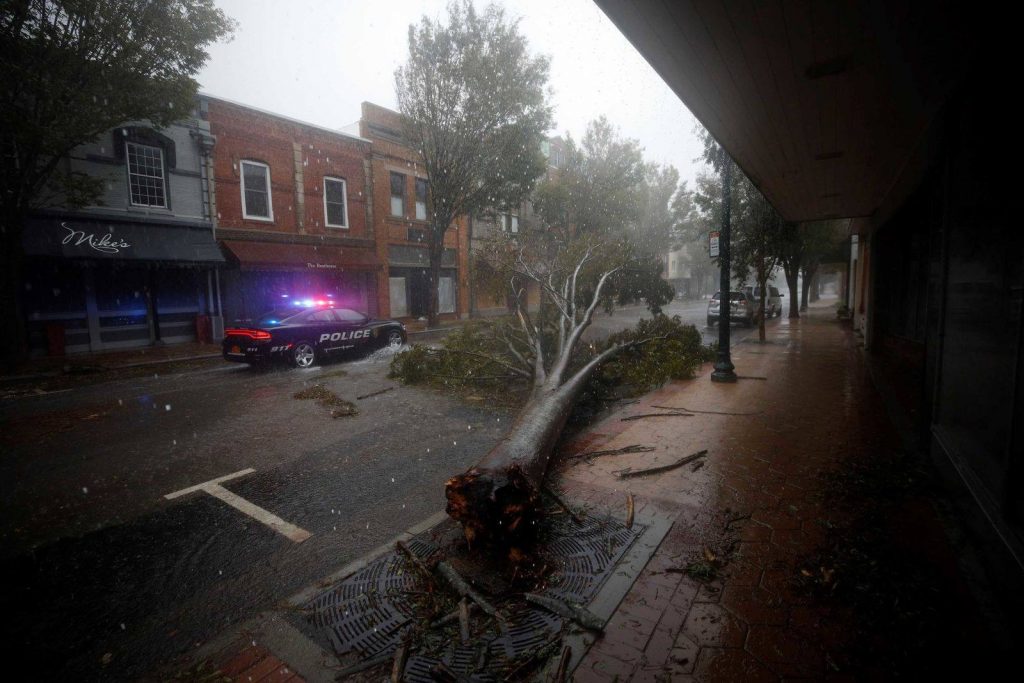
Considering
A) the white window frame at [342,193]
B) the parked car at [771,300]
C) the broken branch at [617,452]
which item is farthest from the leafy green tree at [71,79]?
the parked car at [771,300]

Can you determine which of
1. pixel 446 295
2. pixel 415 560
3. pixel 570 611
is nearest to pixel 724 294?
pixel 570 611

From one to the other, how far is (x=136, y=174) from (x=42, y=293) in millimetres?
4502

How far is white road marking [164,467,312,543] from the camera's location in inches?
148

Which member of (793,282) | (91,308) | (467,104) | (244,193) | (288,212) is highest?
(467,104)

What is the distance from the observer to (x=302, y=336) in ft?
37.1

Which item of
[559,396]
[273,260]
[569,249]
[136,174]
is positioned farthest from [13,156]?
[559,396]

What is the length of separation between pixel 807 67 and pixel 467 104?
17279mm

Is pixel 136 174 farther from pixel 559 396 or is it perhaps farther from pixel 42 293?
pixel 559 396

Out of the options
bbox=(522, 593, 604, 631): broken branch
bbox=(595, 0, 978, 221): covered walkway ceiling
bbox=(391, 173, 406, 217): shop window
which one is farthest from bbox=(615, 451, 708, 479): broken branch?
bbox=(391, 173, 406, 217): shop window

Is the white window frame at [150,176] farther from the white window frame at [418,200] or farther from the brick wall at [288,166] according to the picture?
the white window frame at [418,200]

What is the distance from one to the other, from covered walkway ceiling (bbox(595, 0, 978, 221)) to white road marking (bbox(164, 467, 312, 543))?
451cm

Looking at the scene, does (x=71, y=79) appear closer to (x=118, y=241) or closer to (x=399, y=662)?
(x=118, y=241)

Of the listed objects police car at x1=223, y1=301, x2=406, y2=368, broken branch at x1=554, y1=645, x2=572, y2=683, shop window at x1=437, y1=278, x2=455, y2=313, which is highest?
shop window at x1=437, y1=278, x2=455, y2=313

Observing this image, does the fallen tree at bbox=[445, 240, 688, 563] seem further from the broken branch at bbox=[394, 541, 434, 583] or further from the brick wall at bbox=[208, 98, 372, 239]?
the brick wall at bbox=[208, 98, 372, 239]
